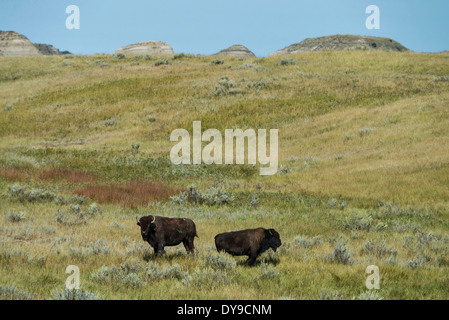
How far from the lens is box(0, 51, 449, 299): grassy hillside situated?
767 cm

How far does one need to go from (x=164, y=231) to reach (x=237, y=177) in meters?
15.0

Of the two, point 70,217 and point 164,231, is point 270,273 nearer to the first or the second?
point 164,231

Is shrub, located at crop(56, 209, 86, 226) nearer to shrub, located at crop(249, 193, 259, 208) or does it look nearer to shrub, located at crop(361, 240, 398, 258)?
shrub, located at crop(249, 193, 259, 208)

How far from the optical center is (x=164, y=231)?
8.72m

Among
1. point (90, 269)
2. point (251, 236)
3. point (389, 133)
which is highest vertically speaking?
point (389, 133)

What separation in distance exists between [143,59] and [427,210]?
5632 centimetres

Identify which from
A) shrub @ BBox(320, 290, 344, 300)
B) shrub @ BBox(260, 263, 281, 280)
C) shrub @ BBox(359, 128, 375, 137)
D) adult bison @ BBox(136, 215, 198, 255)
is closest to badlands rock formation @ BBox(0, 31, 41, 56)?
shrub @ BBox(359, 128, 375, 137)

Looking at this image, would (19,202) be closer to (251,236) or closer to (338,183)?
(251,236)

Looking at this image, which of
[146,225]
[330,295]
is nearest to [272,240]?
[330,295]

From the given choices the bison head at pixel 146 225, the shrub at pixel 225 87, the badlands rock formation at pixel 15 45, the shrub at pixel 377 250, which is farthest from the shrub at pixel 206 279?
the badlands rock formation at pixel 15 45

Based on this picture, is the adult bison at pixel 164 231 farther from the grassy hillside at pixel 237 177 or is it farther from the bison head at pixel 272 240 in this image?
the bison head at pixel 272 240
